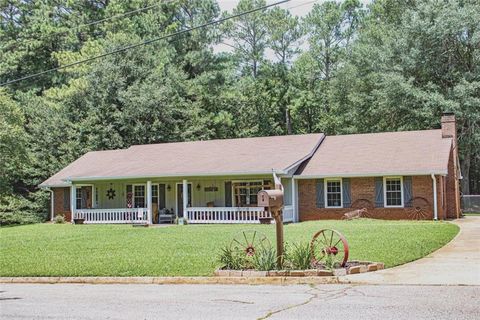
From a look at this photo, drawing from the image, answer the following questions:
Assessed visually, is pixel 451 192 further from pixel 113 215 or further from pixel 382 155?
pixel 113 215

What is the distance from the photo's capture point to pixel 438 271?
12.4 metres

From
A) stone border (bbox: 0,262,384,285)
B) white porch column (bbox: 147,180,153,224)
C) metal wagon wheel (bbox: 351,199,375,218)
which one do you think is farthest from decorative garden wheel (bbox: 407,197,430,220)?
stone border (bbox: 0,262,384,285)

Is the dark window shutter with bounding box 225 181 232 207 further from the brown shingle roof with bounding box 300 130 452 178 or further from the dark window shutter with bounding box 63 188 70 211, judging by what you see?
the dark window shutter with bounding box 63 188 70 211

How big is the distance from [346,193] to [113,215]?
12142 millimetres

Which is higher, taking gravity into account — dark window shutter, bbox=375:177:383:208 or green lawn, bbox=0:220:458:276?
dark window shutter, bbox=375:177:383:208

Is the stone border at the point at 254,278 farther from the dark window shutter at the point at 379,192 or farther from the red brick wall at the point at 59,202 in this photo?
the red brick wall at the point at 59,202

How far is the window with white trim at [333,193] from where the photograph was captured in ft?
96.4

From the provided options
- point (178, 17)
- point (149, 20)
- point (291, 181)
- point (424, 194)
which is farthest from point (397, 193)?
point (178, 17)

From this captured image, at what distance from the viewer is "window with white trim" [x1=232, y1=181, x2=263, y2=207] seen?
30.6m

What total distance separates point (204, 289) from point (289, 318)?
3406mm

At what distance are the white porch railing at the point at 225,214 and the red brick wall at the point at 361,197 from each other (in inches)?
103

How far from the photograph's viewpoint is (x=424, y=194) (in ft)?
90.1

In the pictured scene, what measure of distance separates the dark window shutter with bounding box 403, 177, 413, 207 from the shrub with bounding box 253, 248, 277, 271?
16.4m

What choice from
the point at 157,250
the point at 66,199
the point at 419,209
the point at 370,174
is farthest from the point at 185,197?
the point at 157,250
